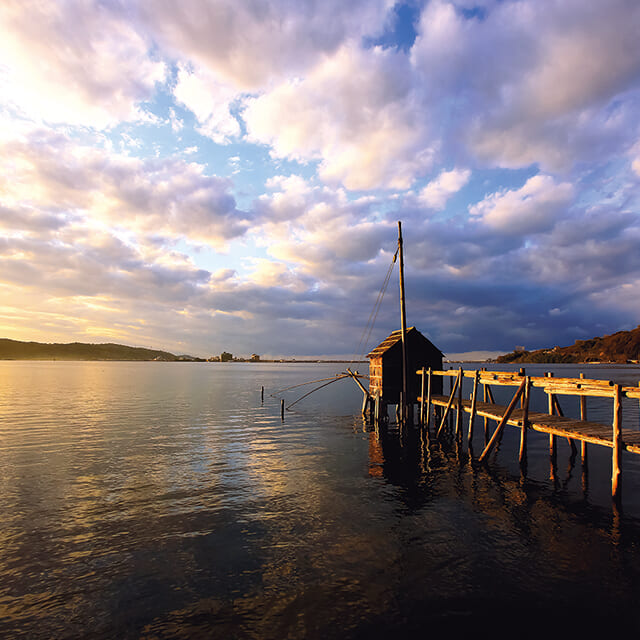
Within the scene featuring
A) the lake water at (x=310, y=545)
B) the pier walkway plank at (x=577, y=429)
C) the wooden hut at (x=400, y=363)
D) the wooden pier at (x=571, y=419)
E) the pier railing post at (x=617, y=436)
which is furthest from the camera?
the wooden hut at (x=400, y=363)

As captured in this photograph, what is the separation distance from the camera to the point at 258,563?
376 inches

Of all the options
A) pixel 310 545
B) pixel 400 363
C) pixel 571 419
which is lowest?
pixel 310 545

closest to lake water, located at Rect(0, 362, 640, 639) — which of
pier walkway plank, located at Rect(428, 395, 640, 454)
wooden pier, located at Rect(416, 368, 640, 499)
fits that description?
wooden pier, located at Rect(416, 368, 640, 499)

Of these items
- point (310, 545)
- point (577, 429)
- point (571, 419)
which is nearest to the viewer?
point (310, 545)

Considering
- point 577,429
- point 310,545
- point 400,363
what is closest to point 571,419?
point 577,429

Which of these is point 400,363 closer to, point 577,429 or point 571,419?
point 571,419

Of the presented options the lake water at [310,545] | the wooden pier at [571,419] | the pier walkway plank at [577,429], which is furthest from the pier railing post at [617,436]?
the lake water at [310,545]

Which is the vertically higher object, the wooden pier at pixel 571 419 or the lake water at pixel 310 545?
the wooden pier at pixel 571 419

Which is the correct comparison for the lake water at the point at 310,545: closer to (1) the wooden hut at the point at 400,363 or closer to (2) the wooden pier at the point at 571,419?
(2) the wooden pier at the point at 571,419

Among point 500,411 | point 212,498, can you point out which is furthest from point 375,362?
point 212,498

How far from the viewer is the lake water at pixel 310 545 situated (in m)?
7.51

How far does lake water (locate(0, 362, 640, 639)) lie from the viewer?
7.51 meters

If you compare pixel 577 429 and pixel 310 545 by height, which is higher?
pixel 577 429

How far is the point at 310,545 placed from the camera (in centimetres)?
1045
